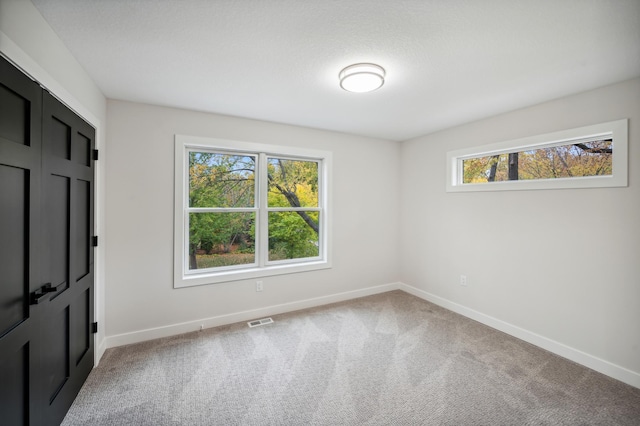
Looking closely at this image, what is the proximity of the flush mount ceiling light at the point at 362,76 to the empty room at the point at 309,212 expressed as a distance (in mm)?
24

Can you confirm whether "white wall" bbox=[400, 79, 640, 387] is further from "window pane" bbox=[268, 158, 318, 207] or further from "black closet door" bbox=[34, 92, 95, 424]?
"black closet door" bbox=[34, 92, 95, 424]

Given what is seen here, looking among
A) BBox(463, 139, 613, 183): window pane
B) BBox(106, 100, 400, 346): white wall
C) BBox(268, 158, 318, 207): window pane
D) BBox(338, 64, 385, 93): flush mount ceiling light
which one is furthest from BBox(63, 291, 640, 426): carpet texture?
BBox(338, 64, 385, 93): flush mount ceiling light

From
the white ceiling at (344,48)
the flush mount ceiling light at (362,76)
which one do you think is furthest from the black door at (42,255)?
the flush mount ceiling light at (362,76)

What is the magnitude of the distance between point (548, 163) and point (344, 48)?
246cm

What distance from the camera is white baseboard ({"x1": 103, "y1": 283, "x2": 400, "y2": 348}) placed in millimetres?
A: 2742

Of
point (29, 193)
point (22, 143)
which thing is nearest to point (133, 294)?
point (29, 193)

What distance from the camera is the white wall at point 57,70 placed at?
1.28 metres

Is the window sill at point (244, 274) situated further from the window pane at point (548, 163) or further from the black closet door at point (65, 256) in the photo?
the window pane at point (548, 163)

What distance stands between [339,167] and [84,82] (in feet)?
9.29

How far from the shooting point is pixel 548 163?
9.18 feet

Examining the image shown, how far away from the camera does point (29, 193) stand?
1386mm

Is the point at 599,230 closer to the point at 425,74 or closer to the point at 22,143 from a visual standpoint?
the point at 425,74

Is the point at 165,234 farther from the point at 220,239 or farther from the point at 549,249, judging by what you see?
the point at 549,249

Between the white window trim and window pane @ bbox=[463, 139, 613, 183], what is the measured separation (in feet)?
0.26
